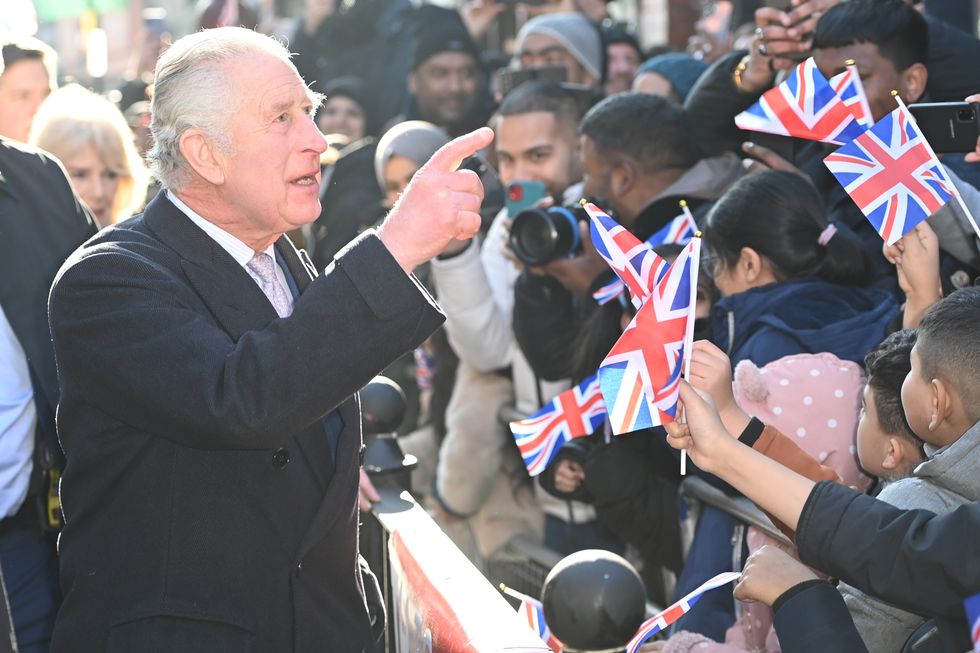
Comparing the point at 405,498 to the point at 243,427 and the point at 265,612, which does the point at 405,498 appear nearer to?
the point at 265,612

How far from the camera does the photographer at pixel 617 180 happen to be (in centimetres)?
455

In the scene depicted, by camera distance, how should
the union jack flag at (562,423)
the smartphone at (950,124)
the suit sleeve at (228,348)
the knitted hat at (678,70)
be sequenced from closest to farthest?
the suit sleeve at (228,348)
the smartphone at (950,124)
the union jack flag at (562,423)
the knitted hat at (678,70)

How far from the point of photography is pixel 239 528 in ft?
7.78

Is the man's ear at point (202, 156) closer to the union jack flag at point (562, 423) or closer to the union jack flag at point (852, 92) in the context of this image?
the union jack flag at point (562, 423)

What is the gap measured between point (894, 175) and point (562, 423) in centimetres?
130

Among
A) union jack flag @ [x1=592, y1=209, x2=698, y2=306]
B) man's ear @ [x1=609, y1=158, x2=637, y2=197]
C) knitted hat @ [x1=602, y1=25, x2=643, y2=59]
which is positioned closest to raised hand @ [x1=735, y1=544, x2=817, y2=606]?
union jack flag @ [x1=592, y1=209, x2=698, y2=306]

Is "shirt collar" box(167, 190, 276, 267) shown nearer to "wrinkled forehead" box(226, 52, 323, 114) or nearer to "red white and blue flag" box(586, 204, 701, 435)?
"wrinkled forehead" box(226, 52, 323, 114)

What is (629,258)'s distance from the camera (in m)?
2.70

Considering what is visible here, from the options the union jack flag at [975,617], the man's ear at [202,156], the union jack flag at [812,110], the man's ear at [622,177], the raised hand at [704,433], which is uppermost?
the man's ear at [202,156]

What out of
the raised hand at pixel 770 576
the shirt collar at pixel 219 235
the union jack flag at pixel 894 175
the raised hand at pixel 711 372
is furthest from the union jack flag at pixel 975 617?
the shirt collar at pixel 219 235

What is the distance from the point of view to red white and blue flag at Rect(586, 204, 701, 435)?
2.40m

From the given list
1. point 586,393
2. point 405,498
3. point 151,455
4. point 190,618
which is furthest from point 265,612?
point 586,393

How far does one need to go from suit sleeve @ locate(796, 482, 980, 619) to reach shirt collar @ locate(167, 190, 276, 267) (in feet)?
3.88

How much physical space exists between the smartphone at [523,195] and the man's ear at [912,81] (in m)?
1.28
